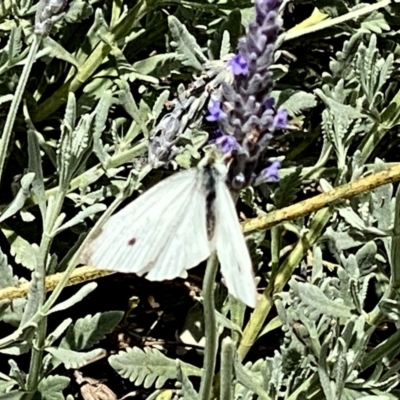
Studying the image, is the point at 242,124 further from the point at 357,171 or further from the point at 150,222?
the point at 357,171

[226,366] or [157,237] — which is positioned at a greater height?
[157,237]

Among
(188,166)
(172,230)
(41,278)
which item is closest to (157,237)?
(172,230)

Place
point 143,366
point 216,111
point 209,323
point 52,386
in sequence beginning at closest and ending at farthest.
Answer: point 216,111, point 209,323, point 52,386, point 143,366

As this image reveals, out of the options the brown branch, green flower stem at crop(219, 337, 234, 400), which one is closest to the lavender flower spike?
green flower stem at crop(219, 337, 234, 400)

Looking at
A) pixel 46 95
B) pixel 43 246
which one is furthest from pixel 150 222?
pixel 46 95

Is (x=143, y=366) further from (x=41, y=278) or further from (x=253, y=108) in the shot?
(x=253, y=108)

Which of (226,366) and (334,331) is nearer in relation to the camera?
(226,366)
